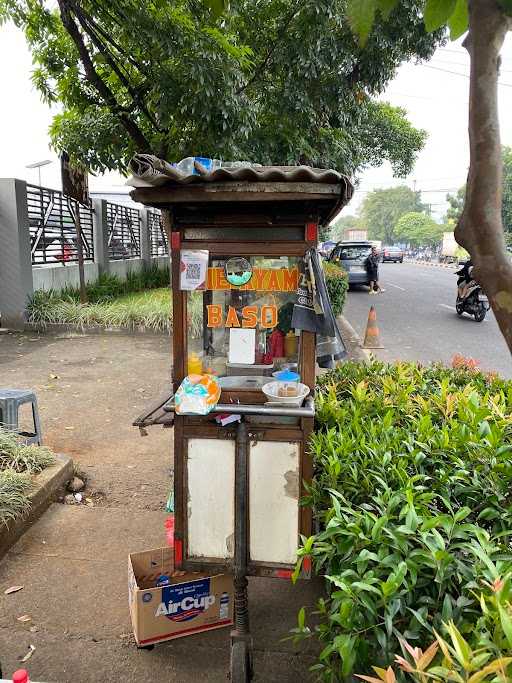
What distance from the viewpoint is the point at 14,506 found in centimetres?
318

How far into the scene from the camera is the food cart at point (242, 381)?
7.87 feet

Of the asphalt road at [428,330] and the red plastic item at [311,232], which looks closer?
the red plastic item at [311,232]

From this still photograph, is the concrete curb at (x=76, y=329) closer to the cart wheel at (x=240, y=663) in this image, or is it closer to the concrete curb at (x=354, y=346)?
the concrete curb at (x=354, y=346)

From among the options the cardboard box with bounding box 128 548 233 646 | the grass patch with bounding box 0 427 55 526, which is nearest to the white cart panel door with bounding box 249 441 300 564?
the cardboard box with bounding box 128 548 233 646

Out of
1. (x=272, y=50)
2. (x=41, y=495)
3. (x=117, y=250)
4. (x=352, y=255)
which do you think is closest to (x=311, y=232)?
(x=41, y=495)

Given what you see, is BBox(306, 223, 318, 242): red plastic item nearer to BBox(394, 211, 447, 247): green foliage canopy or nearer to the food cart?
the food cart

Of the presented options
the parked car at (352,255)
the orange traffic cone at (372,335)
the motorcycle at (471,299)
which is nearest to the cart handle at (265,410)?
the orange traffic cone at (372,335)

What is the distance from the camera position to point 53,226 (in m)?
11.0

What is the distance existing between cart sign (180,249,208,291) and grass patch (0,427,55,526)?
1862mm

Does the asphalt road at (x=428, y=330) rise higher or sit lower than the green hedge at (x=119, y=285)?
lower

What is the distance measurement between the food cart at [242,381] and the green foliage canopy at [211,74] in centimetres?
411

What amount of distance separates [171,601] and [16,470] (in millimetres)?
1754

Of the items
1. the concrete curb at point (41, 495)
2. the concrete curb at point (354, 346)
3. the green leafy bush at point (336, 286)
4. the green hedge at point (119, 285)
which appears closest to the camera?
the concrete curb at point (41, 495)

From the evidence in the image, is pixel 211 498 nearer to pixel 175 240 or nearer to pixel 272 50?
pixel 175 240
